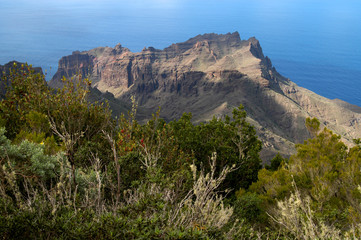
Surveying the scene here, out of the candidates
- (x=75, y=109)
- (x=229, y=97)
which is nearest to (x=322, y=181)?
(x=75, y=109)

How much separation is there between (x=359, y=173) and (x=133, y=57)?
19193cm

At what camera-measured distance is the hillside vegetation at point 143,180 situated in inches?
201

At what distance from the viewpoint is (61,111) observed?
13.1 metres

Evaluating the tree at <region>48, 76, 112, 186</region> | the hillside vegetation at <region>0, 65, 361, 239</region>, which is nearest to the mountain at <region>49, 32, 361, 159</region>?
the hillside vegetation at <region>0, 65, 361, 239</region>

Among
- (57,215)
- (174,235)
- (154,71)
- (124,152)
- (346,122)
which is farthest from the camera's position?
(154,71)

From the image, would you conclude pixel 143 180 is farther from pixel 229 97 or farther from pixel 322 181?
pixel 229 97

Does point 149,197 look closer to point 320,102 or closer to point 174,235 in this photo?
point 174,235

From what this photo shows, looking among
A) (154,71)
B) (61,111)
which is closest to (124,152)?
(61,111)

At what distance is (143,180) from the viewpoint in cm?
970

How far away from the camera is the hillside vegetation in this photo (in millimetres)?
5113

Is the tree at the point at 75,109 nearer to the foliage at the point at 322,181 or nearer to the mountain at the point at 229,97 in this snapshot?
the foliage at the point at 322,181

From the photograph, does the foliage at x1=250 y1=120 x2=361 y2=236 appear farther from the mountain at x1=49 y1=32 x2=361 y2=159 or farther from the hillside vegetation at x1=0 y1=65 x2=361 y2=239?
the mountain at x1=49 y1=32 x2=361 y2=159

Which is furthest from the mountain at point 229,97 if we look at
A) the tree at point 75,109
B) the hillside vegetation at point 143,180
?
the tree at point 75,109

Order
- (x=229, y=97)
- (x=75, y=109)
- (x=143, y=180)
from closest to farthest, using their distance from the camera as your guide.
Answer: (x=143, y=180)
(x=75, y=109)
(x=229, y=97)
